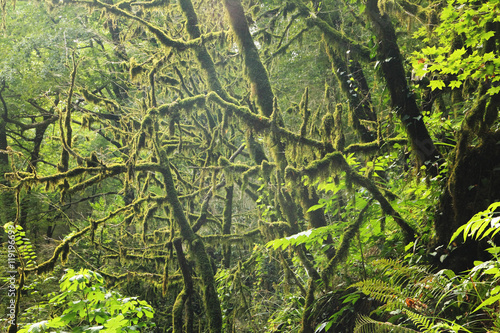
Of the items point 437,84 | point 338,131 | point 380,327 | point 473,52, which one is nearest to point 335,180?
point 338,131

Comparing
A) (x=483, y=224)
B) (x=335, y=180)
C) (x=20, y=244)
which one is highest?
(x=20, y=244)

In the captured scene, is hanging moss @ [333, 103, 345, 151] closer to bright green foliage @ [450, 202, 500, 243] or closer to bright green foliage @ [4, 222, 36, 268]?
bright green foliage @ [450, 202, 500, 243]

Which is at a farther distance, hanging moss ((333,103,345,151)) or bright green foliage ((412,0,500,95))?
hanging moss ((333,103,345,151))

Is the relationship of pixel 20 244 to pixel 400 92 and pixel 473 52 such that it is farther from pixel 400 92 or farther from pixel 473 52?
pixel 473 52

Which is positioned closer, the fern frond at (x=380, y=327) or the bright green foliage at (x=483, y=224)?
the bright green foliage at (x=483, y=224)

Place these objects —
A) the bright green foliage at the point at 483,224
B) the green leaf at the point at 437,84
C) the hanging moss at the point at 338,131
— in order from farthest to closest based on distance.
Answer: the hanging moss at the point at 338,131, the green leaf at the point at 437,84, the bright green foliage at the point at 483,224

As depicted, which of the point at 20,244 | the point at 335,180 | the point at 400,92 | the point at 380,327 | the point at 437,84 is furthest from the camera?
A: the point at 20,244

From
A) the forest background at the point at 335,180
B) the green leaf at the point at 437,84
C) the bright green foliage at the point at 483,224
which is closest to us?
the bright green foliage at the point at 483,224

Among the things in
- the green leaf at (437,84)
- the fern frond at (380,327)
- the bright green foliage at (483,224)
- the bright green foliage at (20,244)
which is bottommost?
the fern frond at (380,327)

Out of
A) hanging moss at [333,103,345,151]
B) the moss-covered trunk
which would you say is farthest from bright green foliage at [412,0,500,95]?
hanging moss at [333,103,345,151]

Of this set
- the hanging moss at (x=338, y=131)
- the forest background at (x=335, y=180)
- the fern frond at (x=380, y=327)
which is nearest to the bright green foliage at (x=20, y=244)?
the forest background at (x=335, y=180)

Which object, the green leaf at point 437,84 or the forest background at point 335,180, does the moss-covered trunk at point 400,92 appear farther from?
the green leaf at point 437,84

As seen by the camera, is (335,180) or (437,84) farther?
(335,180)

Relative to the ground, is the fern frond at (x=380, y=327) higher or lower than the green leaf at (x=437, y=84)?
lower
